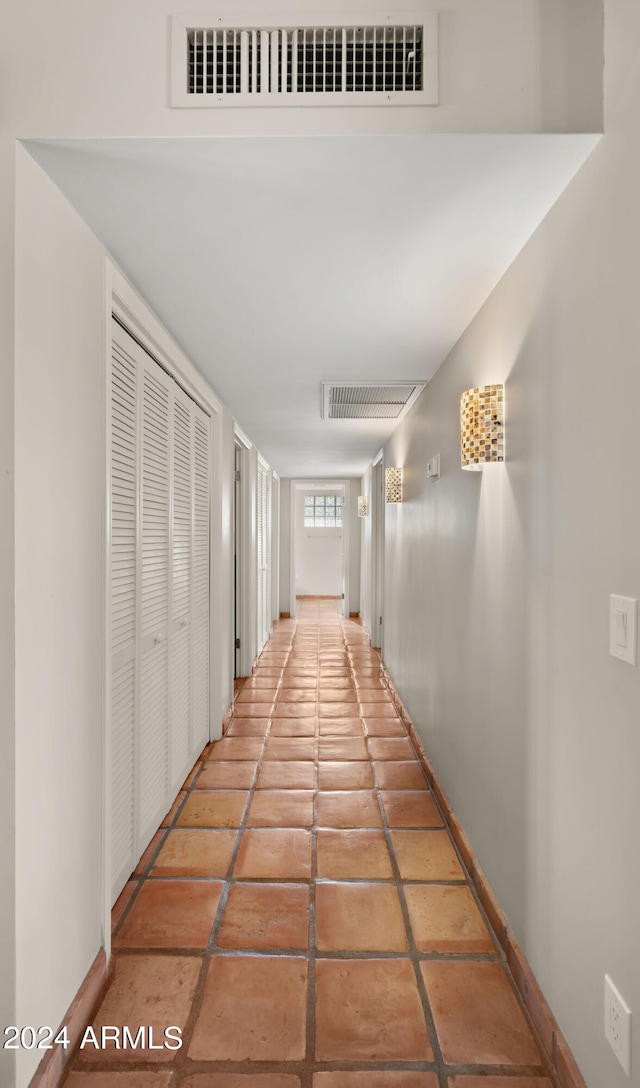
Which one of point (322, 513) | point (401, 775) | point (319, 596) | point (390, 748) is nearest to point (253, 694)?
point (390, 748)

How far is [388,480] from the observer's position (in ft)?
14.4

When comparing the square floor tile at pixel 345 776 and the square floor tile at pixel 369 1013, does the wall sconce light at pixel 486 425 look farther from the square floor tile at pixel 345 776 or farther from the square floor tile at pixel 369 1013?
the square floor tile at pixel 345 776

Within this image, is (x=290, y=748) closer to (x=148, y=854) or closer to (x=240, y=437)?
(x=148, y=854)

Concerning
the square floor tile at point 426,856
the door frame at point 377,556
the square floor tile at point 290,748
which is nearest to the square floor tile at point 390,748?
the square floor tile at point 290,748

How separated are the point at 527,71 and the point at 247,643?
4410mm

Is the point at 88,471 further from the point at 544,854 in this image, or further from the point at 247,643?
the point at 247,643

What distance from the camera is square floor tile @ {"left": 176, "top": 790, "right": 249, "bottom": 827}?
249 cm

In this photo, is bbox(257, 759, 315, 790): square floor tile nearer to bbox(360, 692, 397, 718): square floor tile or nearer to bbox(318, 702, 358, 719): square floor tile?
bbox(318, 702, 358, 719): square floor tile

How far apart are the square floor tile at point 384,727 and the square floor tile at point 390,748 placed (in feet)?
0.22

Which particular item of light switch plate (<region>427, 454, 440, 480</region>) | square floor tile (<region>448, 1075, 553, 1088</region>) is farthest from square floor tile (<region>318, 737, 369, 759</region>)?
square floor tile (<region>448, 1075, 553, 1088</region>)

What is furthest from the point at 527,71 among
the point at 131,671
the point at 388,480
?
the point at 388,480

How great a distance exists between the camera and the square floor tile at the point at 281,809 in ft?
8.17

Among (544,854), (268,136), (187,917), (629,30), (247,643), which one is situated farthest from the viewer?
(247,643)

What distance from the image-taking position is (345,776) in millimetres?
2951
